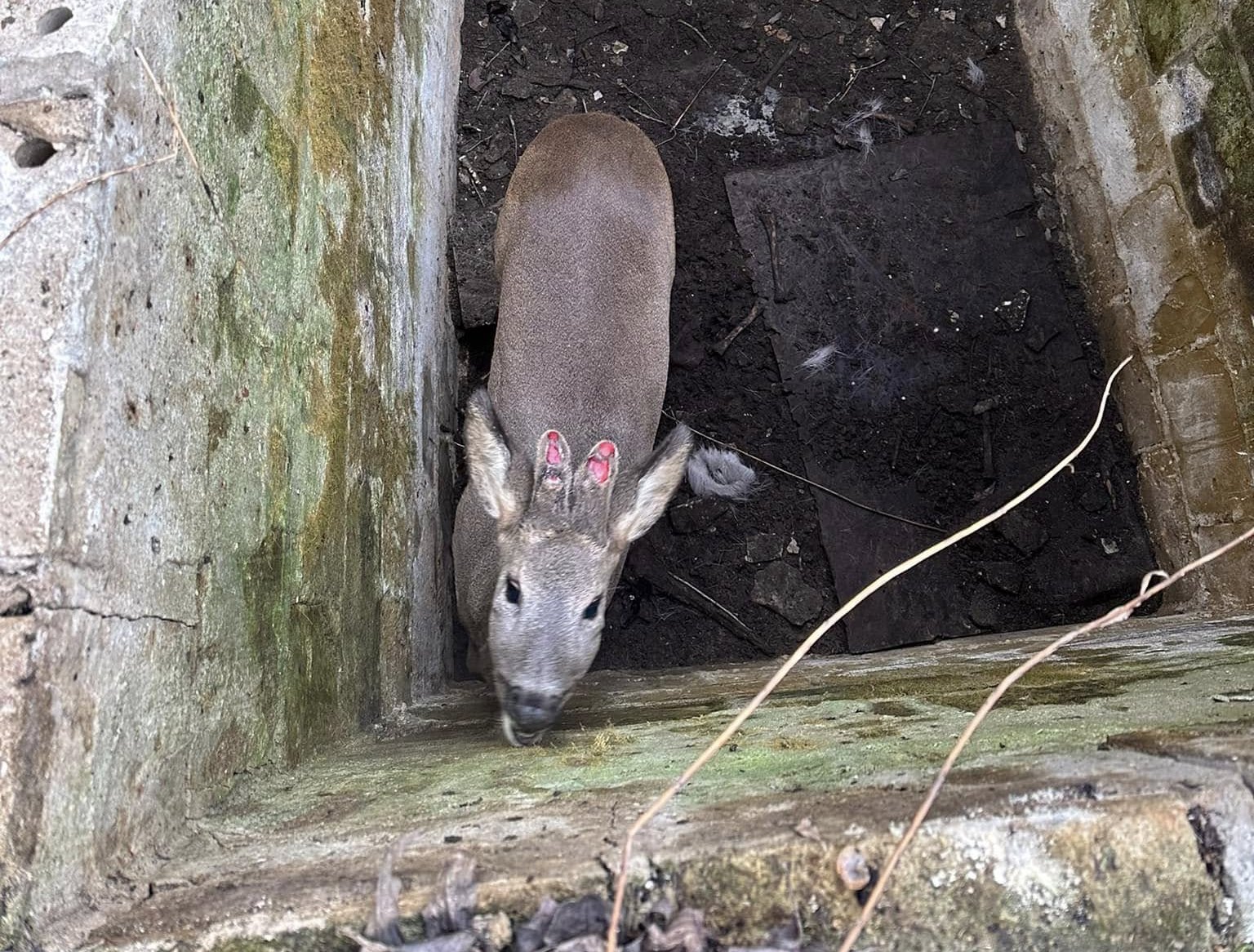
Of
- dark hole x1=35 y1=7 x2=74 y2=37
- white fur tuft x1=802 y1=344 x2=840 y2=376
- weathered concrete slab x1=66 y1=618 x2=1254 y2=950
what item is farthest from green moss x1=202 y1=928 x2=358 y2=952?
white fur tuft x1=802 y1=344 x2=840 y2=376

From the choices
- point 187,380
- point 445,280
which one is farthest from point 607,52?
point 187,380

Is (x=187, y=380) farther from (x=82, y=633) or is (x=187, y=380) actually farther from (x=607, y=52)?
(x=607, y=52)

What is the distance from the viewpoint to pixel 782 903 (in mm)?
1303

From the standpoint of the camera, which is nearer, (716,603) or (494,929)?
(494,929)

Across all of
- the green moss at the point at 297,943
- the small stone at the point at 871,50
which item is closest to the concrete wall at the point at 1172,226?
the small stone at the point at 871,50

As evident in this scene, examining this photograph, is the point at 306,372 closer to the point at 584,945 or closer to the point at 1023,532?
the point at 584,945

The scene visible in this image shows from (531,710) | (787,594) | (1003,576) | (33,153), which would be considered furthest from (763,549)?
(33,153)

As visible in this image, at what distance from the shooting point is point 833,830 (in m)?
1.35

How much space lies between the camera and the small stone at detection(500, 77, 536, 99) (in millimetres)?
4496

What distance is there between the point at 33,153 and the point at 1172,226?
3.69 meters

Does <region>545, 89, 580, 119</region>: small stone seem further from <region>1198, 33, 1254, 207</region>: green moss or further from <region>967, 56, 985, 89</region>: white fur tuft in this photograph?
<region>1198, 33, 1254, 207</region>: green moss

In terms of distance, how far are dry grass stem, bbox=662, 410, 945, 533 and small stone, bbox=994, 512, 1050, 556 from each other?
27cm

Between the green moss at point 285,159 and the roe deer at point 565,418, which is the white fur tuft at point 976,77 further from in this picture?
the green moss at point 285,159

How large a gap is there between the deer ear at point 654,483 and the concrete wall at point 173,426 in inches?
31.1
